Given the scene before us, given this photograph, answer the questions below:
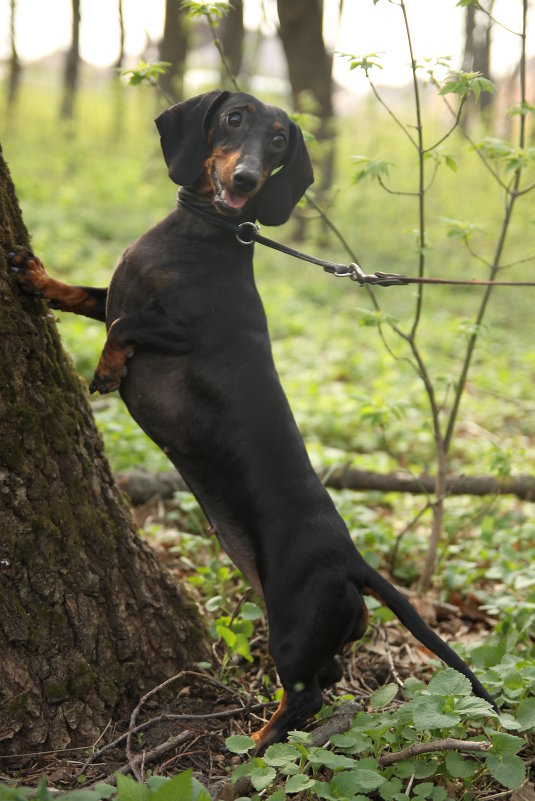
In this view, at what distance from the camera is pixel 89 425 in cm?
264

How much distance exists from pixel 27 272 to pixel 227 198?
66cm

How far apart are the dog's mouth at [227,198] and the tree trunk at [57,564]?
64 centimetres

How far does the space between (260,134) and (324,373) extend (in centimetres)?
506

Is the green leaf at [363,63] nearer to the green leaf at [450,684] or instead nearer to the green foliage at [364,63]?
the green foliage at [364,63]

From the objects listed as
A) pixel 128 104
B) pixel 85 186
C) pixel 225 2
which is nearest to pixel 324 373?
pixel 225 2

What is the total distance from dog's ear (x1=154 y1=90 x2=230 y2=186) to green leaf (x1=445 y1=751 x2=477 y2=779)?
75.2 inches

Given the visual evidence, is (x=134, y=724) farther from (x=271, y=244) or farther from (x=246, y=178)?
(x=246, y=178)

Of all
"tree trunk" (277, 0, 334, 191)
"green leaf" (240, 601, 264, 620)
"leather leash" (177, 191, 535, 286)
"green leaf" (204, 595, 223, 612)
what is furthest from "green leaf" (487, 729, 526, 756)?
"tree trunk" (277, 0, 334, 191)

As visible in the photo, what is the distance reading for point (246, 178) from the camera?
234 cm

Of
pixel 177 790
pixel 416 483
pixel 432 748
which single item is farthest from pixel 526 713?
pixel 416 483

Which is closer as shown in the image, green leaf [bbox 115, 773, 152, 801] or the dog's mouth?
green leaf [bbox 115, 773, 152, 801]

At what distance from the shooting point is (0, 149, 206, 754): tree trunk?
2.23m

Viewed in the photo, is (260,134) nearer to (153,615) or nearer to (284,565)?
(284,565)

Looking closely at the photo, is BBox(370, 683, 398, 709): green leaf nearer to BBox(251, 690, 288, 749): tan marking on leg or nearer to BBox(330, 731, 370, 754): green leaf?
BBox(330, 731, 370, 754): green leaf
